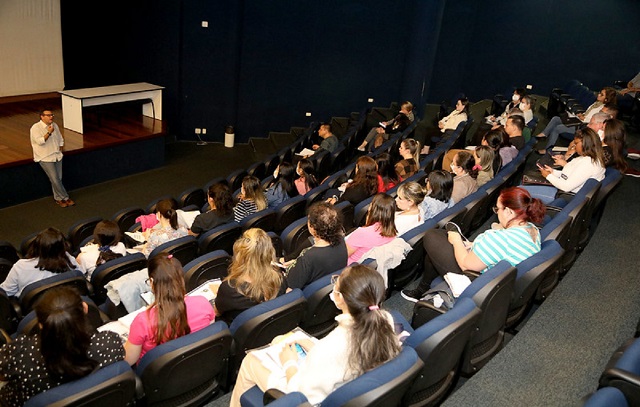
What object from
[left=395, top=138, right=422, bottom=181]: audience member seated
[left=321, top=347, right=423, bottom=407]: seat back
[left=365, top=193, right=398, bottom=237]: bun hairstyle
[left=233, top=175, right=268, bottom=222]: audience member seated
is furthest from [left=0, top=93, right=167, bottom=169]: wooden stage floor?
[left=321, top=347, right=423, bottom=407]: seat back

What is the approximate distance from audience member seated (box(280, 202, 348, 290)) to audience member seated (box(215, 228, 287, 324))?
1.01ft

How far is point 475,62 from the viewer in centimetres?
1244

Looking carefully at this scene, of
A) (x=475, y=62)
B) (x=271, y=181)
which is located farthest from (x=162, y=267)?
(x=475, y=62)

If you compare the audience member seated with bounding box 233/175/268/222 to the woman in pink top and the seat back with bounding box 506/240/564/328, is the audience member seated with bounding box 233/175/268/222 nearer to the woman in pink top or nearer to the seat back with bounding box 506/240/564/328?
the woman in pink top

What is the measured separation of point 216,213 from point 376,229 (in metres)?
1.75

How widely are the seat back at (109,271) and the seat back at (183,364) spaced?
143cm

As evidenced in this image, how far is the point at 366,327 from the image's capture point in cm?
226

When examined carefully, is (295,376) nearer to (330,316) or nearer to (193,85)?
(330,316)

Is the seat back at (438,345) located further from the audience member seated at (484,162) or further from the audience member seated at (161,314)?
the audience member seated at (484,162)

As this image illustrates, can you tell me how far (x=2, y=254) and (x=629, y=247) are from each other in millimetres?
5526

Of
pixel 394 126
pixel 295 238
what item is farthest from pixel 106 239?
pixel 394 126

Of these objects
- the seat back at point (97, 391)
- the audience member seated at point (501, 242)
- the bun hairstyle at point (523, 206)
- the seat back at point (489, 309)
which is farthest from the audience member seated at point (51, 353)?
the bun hairstyle at point (523, 206)

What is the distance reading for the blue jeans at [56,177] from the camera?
727 centimetres

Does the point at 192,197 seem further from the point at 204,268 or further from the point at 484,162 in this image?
the point at 484,162
